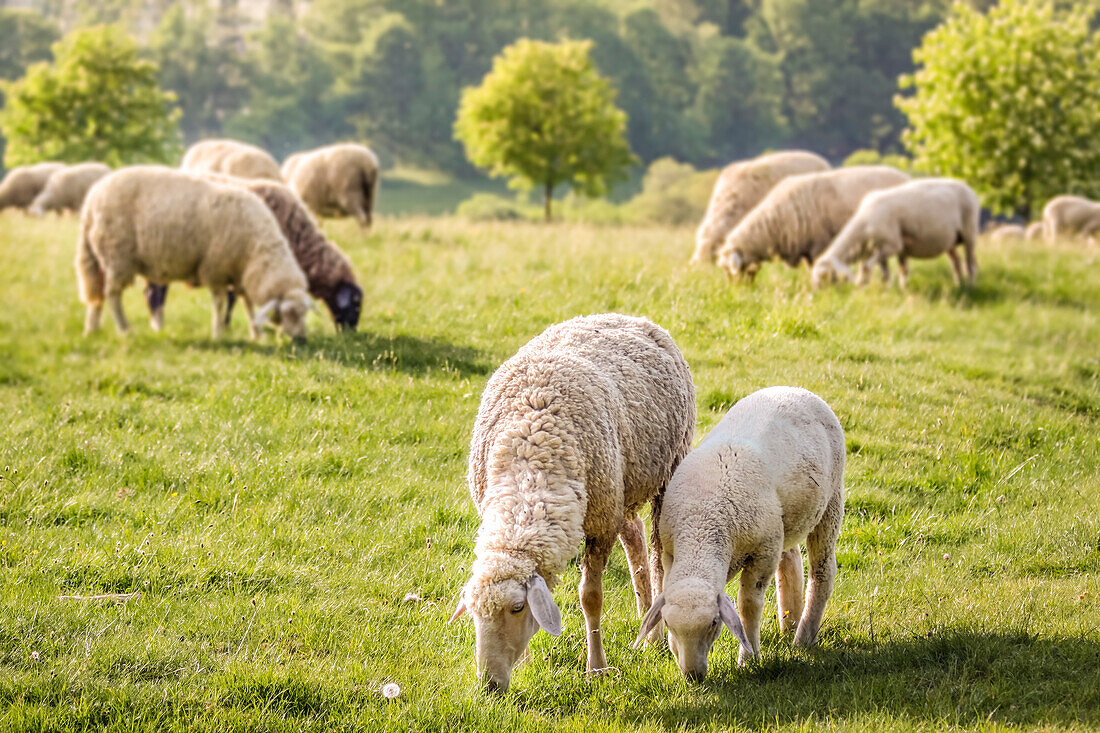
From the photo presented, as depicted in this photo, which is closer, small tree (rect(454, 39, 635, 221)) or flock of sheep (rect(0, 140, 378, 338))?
flock of sheep (rect(0, 140, 378, 338))

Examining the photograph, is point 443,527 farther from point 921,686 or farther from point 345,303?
point 345,303

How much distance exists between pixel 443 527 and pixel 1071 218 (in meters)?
24.5

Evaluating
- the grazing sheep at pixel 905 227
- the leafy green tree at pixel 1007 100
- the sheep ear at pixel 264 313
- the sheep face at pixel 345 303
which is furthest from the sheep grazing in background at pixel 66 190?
the leafy green tree at pixel 1007 100

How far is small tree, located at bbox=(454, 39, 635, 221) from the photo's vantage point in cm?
3534

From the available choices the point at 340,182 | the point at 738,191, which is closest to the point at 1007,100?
the point at 738,191

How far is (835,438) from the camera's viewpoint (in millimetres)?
4977

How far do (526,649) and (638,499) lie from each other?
104 centimetres

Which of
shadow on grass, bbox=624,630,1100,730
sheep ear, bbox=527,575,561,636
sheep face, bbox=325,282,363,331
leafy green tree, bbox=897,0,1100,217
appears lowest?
sheep face, bbox=325,282,363,331

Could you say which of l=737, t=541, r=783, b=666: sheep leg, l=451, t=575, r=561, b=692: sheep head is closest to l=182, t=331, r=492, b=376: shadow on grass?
l=737, t=541, r=783, b=666: sheep leg

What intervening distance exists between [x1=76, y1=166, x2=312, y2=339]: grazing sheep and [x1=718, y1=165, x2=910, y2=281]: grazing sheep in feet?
22.1

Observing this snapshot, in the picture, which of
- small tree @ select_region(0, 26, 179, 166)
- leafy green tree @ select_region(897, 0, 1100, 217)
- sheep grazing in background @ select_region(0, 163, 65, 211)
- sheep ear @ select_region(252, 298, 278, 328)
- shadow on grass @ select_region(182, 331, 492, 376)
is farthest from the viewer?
small tree @ select_region(0, 26, 179, 166)

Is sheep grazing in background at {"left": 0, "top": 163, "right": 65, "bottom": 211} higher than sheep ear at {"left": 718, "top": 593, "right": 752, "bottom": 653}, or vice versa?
sheep ear at {"left": 718, "top": 593, "right": 752, "bottom": 653}

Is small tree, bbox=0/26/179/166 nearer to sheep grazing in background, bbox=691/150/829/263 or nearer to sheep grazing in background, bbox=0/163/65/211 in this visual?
sheep grazing in background, bbox=0/163/65/211

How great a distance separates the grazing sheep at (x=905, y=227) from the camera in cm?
1381
